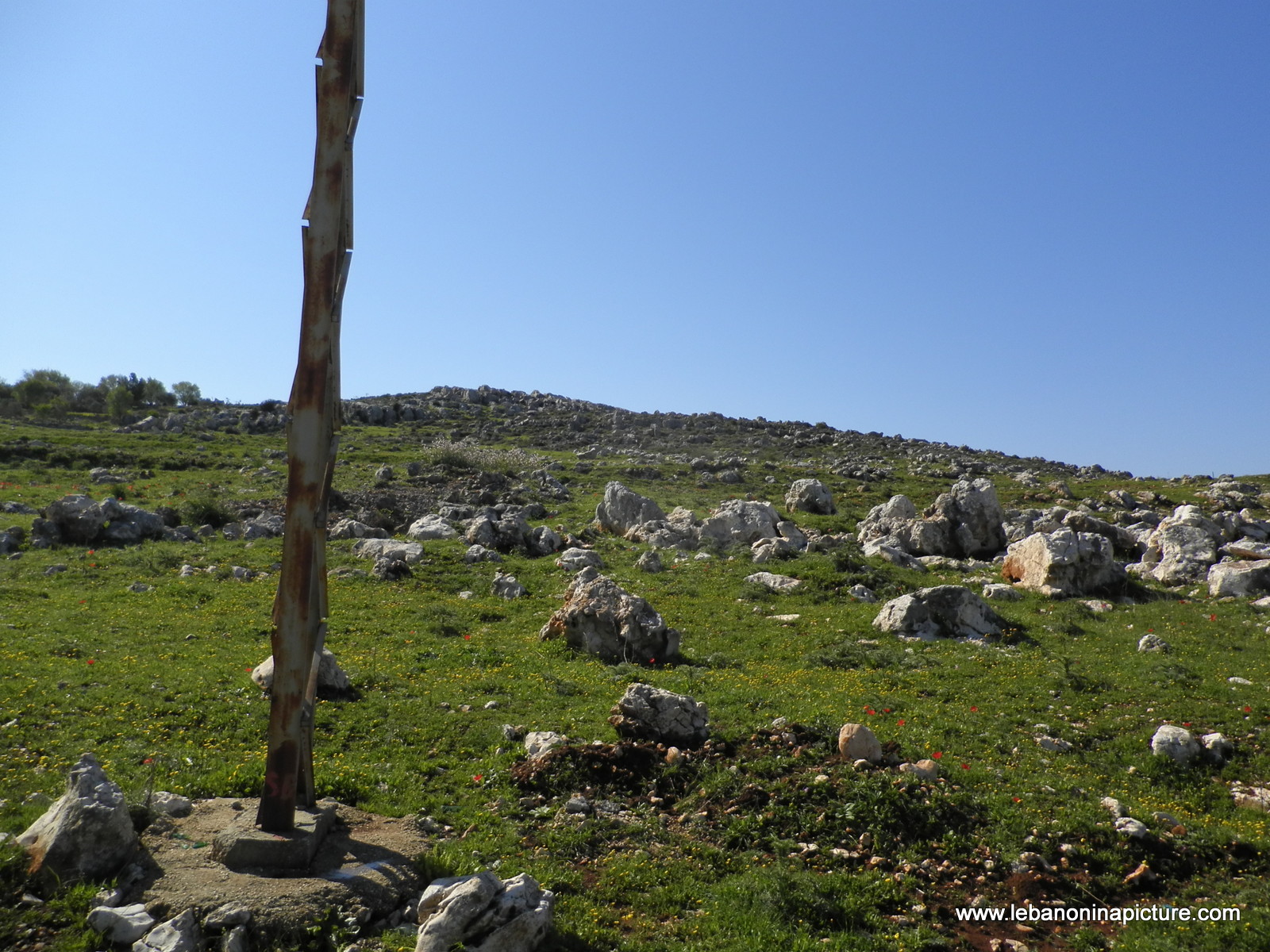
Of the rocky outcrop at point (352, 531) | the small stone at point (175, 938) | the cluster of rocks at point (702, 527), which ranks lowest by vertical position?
the small stone at point (175, 938)

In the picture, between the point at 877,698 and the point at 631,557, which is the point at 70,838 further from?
the point at 631,557

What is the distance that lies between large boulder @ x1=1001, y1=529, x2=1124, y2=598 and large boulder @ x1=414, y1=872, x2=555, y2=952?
22.2 metres

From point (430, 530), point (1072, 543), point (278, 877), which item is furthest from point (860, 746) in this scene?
point (430, 530)

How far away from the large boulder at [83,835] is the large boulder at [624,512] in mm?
27344

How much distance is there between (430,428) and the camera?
8119cm

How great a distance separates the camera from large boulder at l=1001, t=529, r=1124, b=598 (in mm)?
24562

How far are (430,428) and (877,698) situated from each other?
7199 centimetres

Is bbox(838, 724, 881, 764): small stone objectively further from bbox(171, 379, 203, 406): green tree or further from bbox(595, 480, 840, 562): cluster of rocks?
bbox(171, 379, 203, 406): green tree

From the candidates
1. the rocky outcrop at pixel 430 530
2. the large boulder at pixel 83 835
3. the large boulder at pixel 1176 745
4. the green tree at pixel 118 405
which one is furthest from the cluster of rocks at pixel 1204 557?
the green tree at pixel 118 405

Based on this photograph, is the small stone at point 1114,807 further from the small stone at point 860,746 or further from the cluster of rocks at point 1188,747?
the small stone at point 860,746

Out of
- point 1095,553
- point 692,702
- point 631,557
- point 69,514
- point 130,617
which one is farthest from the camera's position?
point 631,557

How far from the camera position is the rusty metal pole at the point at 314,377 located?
325 inches

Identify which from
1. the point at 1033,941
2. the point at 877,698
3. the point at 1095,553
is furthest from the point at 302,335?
the point at 1095,553

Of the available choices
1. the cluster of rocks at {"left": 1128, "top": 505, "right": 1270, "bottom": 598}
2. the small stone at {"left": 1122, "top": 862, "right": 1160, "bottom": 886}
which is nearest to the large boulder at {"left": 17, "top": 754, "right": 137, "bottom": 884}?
the small stone at {"left": 1122, "top": 862, "right": 1160, "bottom": 886}
